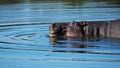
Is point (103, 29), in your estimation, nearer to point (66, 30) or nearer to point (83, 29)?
point (83, 29)

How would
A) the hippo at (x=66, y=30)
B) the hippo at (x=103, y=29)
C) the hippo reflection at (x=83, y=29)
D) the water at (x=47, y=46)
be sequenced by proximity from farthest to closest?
the hippo at (x=66, y=30)
the hippo reflection at (x=83, y=29)
the hippo at (x=103, y=29)
the water at (x=47, y=46)

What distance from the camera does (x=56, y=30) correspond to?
49.3ft

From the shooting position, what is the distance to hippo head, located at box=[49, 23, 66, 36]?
14.9 m

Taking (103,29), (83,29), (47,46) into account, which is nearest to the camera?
(47,46)

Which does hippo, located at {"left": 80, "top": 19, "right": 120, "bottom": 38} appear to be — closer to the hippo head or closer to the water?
the water

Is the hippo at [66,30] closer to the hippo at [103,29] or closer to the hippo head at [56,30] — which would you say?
the hippo head at [56,30]

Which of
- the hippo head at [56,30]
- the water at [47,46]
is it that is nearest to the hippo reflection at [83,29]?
the hippo head at [56,30]

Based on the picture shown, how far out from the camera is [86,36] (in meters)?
14.9

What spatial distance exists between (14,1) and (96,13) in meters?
9.57

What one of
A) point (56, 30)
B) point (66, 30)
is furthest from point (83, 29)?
point (56, 30)

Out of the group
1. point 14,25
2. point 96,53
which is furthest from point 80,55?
point 14,25

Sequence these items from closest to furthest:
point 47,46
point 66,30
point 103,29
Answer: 1. point 47,46
2. point 103,29
3. point 66,30

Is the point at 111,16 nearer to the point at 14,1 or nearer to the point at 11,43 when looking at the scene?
the point at 11,43

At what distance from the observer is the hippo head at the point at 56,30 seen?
49.0ft
